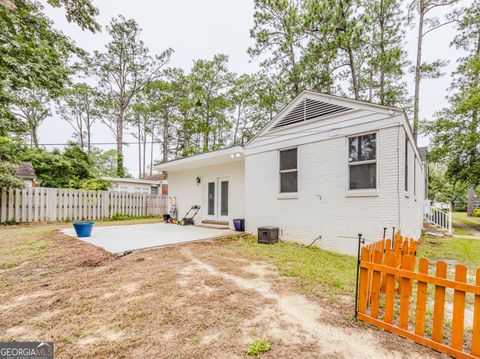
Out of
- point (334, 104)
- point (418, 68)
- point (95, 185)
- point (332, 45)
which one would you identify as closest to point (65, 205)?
point (95, 185)

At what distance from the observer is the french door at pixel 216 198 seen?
33.0 ft

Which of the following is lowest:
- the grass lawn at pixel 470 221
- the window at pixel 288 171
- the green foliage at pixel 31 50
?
the grass lawn at pixel 470 221

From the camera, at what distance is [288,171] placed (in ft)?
23.8

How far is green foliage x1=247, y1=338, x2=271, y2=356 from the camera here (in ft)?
6.51

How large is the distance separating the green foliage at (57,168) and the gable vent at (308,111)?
1324 centimetres

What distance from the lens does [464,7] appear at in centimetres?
1277

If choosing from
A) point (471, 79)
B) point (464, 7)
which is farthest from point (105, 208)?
point (471, 79)

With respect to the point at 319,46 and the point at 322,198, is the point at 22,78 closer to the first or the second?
the point at 322,198

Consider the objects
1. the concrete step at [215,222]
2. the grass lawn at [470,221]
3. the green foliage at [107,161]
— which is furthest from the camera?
the green foliage at [107,161]

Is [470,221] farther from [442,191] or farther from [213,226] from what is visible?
[213,226]

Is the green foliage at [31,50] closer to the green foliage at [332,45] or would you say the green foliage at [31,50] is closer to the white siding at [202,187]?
the white siding at [202,187]

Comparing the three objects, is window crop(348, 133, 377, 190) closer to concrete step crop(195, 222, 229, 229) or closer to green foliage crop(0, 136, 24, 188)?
concrete step crop(195, 222, 229, 229)

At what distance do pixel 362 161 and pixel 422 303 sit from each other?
13.4ft

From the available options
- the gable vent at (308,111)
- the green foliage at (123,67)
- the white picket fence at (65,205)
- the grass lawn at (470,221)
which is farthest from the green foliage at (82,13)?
the grass lawn at (470,221)
